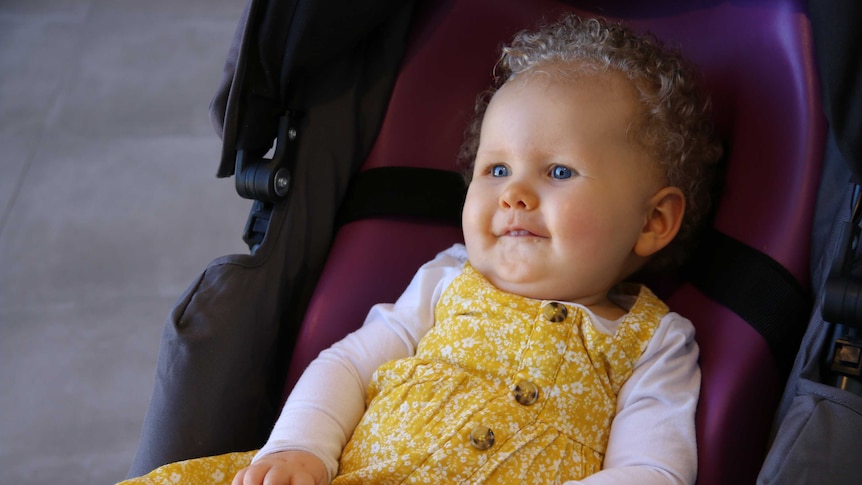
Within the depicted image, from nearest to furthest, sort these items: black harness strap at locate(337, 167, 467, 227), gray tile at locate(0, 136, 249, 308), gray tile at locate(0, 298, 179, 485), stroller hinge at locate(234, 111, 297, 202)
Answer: stroller hinge at locate(234, 111, 297, 202) < black harness strap at locate(337, 167, 467, 227) < gray tile at locate(0, 298, 179, 485) < gray tile at locate(0, 136, 249, 308)

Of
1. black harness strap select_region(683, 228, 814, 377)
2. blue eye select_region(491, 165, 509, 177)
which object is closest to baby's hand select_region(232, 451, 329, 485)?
blue eye select_region(491, 165, 509, 177)

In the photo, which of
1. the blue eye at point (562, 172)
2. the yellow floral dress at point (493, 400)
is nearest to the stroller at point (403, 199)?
the yellow floral dress at point (493, 400)

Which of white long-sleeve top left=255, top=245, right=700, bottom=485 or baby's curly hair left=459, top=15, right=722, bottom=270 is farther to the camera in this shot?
baby's curly hair left=459, top=15, right=722, bottom=270

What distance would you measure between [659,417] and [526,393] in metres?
0.15

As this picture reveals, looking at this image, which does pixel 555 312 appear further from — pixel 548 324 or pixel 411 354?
pixel 411 354

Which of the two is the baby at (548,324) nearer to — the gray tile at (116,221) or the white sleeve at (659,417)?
the white sleeve at (659,417)

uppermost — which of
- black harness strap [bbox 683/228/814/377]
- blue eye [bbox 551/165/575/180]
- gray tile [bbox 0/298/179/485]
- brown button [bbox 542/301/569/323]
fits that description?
blue eye [bbox 551/165/575/180]

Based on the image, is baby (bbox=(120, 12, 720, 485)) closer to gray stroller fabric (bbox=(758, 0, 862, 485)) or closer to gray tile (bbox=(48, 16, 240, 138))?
gray stroller fabric (bbox=(758, 0, 862, 485))

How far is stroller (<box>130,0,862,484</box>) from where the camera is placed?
3.43 ft

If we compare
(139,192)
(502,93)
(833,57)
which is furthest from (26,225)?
(833,57)

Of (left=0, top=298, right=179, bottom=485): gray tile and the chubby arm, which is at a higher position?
the chubby arm

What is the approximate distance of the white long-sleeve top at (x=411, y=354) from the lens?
0.98 metres

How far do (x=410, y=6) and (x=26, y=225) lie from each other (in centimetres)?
132

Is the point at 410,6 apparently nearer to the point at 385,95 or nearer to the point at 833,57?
the point at 385,95
